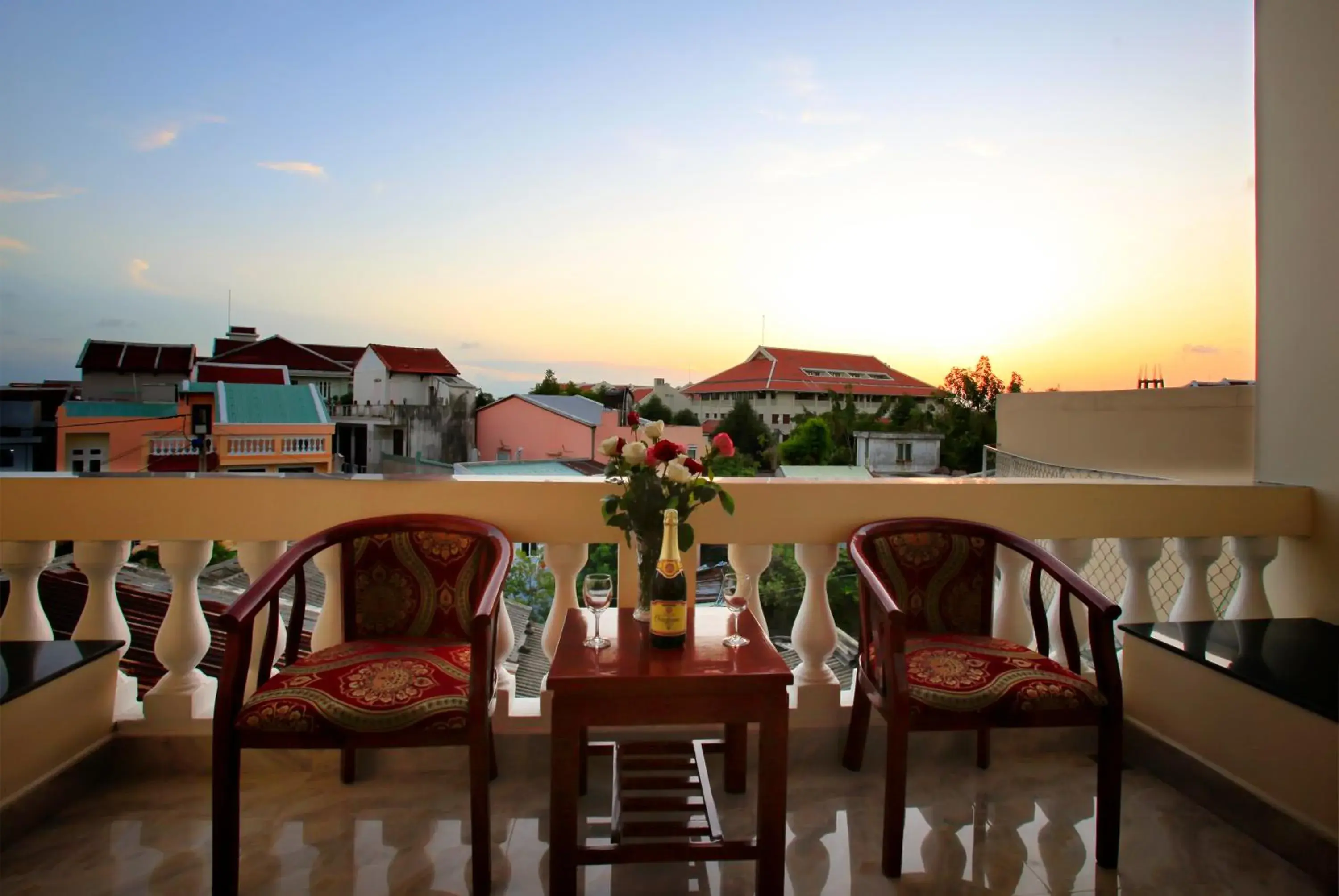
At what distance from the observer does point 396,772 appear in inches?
81.0

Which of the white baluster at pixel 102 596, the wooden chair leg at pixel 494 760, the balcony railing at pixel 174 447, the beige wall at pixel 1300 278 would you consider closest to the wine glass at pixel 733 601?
the wooden chair leg at pixel 494 760

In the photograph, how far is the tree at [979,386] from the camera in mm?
2787

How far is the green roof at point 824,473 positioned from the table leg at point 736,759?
75 centimetres

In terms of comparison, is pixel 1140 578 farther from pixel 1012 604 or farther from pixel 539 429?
pixel 539 429

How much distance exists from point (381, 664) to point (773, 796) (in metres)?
0.94

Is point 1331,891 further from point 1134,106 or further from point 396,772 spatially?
point 1134,106

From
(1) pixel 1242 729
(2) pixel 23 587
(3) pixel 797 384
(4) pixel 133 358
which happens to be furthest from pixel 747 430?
(2) pixel 23 587

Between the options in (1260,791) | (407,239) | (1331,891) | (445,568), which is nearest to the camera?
(1331,891)

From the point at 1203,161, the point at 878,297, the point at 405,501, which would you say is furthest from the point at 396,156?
the point at 1203,161

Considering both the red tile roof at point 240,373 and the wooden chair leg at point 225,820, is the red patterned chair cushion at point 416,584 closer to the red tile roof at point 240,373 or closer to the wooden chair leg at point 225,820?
the wooden chair leg at point 225,820

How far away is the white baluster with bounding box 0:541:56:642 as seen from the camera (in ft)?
6.59

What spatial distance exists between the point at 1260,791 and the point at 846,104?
2.57 metres

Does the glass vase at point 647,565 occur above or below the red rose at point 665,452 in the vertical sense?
below

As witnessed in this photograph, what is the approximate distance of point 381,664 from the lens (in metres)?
1.67
